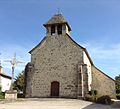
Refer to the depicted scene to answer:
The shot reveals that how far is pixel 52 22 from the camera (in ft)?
97.8

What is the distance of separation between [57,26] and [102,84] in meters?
10.7

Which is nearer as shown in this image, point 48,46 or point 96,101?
point 96,101

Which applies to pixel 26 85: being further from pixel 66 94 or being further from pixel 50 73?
pixel 66 94

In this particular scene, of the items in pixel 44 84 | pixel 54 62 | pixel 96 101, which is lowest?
pixel 96 101

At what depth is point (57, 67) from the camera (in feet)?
90.6

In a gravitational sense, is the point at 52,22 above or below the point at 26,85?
above

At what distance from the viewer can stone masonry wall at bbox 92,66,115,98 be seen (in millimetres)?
30078

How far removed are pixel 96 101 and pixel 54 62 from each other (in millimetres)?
8723

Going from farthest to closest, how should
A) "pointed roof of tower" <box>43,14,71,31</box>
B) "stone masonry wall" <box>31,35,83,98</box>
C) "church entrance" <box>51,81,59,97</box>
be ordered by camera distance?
1. "pointed roof of tower" <box>43,14,71,31</box>
2. "church entrance" <box>51,81,59,97</box>
3. "stone masonry wall" <box>31,35,83,98</box>

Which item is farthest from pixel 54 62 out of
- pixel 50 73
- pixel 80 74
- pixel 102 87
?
pixel 102 87

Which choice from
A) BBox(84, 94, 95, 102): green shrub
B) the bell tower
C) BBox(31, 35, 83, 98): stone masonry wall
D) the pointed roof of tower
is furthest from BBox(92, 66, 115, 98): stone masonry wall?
the pointed roof of tower

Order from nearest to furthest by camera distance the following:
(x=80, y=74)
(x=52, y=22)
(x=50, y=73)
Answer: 1. (x=80, y=74)
2. (x=50, y=73)
3. (x=52, y=22)

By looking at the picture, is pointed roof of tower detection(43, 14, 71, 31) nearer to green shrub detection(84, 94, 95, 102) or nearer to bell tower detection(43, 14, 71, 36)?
bell tower detection(43, 14, 71, 36)

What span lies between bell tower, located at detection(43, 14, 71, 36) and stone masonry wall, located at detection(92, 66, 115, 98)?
26.6 feet
